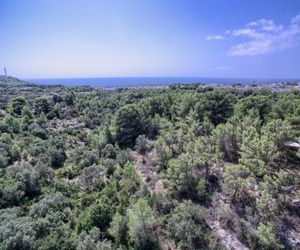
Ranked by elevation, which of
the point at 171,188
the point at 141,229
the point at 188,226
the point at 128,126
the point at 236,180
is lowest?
the point at 141,229

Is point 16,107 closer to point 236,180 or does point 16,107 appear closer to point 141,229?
point 141,229

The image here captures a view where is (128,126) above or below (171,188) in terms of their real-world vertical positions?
above

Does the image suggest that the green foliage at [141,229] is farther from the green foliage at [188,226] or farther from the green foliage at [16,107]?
the green foliage at [16,107]

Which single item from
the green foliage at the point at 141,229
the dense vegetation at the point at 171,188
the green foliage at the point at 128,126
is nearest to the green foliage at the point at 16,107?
the dense vegetation at the point at 171,188

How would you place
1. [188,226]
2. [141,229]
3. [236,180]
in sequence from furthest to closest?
1. [236,180]
2. [141,229]
3. [188,226]

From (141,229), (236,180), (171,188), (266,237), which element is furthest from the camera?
(171,188)

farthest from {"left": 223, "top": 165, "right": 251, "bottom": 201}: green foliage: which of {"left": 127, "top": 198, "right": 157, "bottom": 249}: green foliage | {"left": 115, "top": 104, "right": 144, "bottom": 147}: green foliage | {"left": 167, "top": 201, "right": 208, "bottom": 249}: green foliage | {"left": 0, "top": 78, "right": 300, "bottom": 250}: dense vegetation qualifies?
{"left": 115, "top": 104, "right": 144, "bottom": 147}: green foliage

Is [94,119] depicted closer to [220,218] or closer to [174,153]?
[174,153]

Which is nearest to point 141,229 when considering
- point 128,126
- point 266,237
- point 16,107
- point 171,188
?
point 171,188
